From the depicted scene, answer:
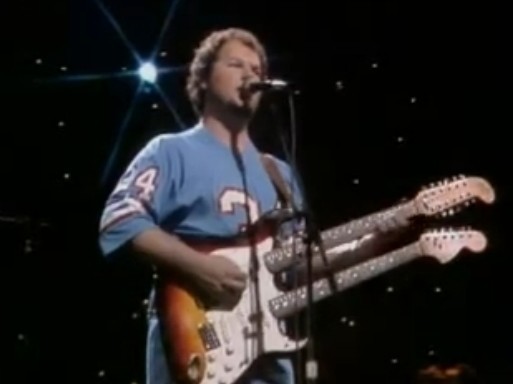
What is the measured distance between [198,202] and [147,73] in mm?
1385

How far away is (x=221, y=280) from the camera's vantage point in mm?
2406

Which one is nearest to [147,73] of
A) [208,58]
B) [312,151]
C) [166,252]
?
[312,151]

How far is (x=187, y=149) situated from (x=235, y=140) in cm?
12

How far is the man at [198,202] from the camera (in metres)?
2.38

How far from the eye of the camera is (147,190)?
2.42 meters

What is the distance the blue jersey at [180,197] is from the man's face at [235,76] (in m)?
0.13

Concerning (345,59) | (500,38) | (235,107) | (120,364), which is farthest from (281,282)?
(500,38)

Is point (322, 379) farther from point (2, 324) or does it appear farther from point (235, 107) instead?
point (235, 107)

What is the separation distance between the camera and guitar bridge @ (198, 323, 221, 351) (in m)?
2.41

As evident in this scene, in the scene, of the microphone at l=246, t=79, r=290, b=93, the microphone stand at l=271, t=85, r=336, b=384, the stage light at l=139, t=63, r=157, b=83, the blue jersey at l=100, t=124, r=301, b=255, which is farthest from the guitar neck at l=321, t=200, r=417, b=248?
the stage light at l=139, t=63, r=157, b=83

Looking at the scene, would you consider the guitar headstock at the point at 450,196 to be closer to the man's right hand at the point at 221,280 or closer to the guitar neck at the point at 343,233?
the guitar neck at the point at 343,233

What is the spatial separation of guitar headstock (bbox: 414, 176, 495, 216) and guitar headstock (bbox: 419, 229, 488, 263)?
55 mm

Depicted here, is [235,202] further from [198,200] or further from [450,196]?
[450,196]

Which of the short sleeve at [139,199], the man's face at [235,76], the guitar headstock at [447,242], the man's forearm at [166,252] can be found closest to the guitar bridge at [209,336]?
the man's forearm at [166,252]
